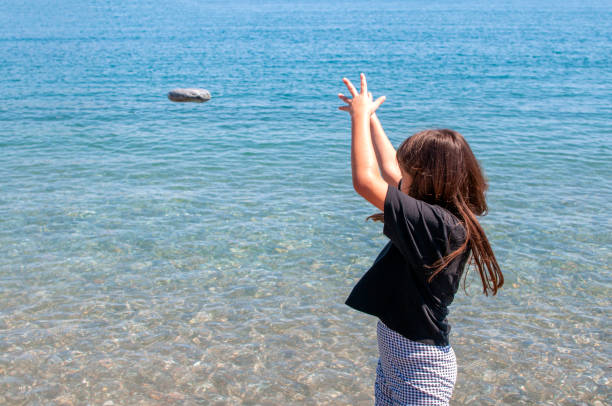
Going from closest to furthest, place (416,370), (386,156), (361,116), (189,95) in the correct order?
(361,116) < (416,370) < (386,156) < (189,95)

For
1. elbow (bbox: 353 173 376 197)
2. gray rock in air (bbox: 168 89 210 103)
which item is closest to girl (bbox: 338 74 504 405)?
elbow (bbox: 353 173 376 197)

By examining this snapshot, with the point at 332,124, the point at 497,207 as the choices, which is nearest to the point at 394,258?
the point at 497,207

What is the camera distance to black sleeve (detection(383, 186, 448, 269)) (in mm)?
2482

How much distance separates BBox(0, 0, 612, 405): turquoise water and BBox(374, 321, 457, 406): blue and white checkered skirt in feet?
6.98

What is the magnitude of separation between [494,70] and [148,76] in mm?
16911

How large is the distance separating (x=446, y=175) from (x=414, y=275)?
53cm

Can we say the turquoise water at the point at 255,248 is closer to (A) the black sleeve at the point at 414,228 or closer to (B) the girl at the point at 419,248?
(B) the girl at the point at 419,248

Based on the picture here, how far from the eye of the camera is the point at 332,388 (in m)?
5.02

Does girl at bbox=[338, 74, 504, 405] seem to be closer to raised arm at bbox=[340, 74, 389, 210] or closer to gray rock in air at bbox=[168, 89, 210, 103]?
raised arm at bbox=[340, 74, 389, 210]

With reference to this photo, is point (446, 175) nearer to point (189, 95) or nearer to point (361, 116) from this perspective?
point (361, 116)

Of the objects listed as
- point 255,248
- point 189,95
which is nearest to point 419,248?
point 255,248

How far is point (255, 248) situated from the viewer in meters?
8.05

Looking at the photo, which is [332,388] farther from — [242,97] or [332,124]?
[242,97]

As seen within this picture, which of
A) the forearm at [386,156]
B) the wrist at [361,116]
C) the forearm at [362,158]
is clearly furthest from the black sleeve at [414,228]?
the forearm at [386,156]
